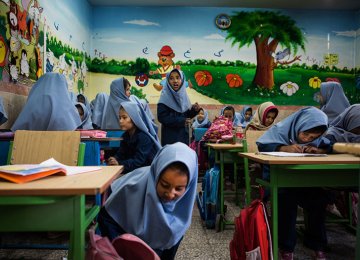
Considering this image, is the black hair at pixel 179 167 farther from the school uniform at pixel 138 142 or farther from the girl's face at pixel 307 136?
the girl's face at pixel 307 136

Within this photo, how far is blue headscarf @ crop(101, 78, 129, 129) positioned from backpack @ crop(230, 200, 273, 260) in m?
2.81

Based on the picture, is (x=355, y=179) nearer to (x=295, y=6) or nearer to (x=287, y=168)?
(x=287, y=168)

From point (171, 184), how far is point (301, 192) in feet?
3.88

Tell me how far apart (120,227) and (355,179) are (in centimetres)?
125

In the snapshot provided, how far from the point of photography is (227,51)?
727 centimetres

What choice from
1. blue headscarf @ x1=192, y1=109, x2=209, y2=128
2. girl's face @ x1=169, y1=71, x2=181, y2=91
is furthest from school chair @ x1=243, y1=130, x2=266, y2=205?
blue headscarf @ x1=192, y1=109, x2=209, y2=128

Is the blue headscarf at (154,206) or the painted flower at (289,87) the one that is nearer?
the blue headscarf at (154,206)

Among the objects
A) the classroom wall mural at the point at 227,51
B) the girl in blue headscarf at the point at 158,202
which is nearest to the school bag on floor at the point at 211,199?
the girl in blue headscarf at the point at 158,202

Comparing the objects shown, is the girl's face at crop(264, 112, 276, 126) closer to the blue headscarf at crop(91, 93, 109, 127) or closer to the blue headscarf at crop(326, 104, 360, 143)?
the blue headscarf at crop(326, 104, 360, 143)

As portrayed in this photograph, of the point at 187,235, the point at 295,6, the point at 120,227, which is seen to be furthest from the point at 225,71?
the point at 120,227

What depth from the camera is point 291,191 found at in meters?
2.02

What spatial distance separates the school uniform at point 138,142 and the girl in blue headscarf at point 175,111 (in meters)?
0.53

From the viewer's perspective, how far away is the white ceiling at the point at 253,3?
22.7ft

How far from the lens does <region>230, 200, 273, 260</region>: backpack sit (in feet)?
5.22
